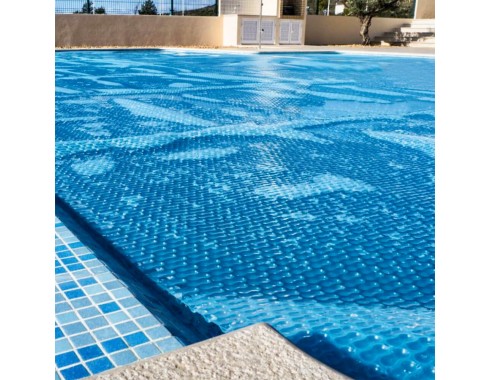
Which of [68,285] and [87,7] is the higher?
[87,7]

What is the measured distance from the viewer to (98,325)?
2.11 meters

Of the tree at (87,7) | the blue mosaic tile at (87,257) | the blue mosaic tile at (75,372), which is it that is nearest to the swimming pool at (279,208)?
the blue mosaic tile at (87,257)

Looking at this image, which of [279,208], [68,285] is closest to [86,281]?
[68,285]

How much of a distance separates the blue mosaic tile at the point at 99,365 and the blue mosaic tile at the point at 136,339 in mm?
121

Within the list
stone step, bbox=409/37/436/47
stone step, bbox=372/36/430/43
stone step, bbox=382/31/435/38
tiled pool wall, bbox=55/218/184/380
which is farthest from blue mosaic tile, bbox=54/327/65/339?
stone step, bbox=372/36/430/43

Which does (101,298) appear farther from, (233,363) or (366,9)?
(366,9)

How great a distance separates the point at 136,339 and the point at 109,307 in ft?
0.97

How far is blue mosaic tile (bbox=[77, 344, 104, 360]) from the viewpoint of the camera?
1.91 m

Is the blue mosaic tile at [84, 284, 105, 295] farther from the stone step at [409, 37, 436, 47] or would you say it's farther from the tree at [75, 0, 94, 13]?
the stone step at [409, 37, 436, 47]

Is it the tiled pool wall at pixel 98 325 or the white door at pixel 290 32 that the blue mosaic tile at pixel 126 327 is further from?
the white door at pixel 290 32

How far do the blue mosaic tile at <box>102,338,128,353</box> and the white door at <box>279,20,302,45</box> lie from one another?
22246 millimetres
